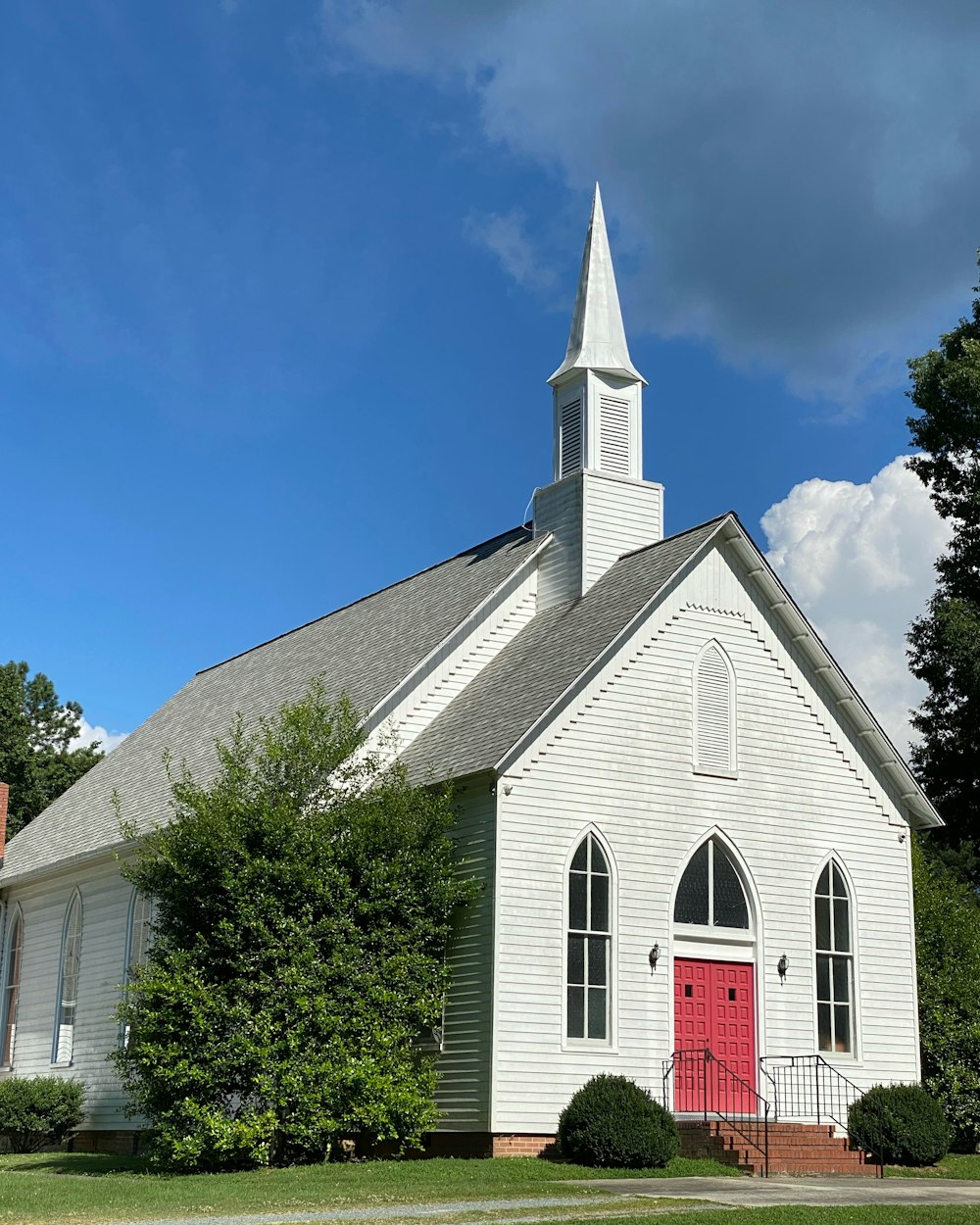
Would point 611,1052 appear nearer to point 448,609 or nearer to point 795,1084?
point 795,1084

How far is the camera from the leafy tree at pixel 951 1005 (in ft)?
90.7

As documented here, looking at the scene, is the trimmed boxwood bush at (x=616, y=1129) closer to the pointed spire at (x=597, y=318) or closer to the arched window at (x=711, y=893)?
the arched window at (x=711, y=893)

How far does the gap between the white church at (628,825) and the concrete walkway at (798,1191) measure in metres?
1.80

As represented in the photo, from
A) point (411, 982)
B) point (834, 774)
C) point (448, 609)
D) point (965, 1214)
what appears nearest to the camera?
point (965, 1214)

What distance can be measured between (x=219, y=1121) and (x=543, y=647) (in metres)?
9.45

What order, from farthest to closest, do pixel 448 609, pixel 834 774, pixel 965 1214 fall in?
pixel 448 609 → pixel 834 774 → pixel 965 1214

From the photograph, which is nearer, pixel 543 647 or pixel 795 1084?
pixel 795 1084

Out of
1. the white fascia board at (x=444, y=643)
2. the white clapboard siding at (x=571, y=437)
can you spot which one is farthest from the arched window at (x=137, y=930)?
the white clapboard siding at (x=571, y=437)

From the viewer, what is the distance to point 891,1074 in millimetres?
25250

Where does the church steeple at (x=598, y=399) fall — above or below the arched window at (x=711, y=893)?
above

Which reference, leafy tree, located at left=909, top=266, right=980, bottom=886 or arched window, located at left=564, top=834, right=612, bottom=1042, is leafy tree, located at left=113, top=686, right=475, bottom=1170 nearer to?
arched window, located at left=564, top=834, right=612, bottom=1042

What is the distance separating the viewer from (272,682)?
34.5m

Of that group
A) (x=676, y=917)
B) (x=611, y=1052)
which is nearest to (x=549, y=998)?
(x=611, y=1052)

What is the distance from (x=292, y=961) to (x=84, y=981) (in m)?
10.7
